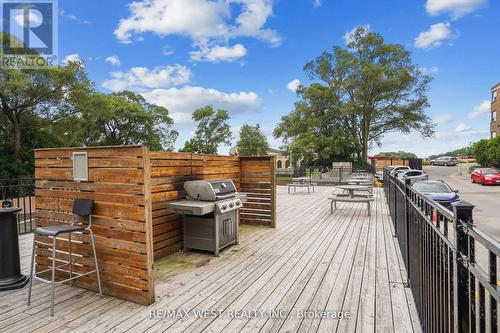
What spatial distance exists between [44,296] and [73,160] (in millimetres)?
1458

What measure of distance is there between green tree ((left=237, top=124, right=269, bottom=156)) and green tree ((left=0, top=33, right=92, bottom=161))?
2027 centimetres

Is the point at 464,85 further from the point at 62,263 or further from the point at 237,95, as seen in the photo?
the point at 62,263

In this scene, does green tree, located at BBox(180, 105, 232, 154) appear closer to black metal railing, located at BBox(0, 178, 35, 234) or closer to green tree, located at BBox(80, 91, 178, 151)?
green tree, located at BBox(80, 91, 178, 151)

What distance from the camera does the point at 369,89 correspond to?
26656mm

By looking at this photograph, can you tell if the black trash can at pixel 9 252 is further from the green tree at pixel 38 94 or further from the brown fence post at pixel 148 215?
the green tree at pixel 38 94

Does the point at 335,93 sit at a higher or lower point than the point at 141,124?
higher

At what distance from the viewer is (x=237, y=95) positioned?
1136 inches

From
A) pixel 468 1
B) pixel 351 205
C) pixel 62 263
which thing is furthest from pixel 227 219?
pixel 468 1

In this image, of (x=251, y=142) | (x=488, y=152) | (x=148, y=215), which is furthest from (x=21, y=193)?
(x=488, y=152)

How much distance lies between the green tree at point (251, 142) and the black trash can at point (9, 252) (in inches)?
1308

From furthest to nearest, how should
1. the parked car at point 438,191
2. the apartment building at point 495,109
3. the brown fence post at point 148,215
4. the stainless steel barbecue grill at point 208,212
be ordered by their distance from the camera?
the apartment building at point 495,109
the parked car at point 438,191
the stainless steel barbecue grill at point 208,212
the brown fence post at point 148,215

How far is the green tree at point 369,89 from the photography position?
26.1 meters

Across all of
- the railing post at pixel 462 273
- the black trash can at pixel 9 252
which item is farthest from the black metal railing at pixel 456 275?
the black trash can at pixel 9 252

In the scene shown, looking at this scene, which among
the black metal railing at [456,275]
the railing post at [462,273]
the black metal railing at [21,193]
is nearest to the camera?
the black metal railing at [456,275]
